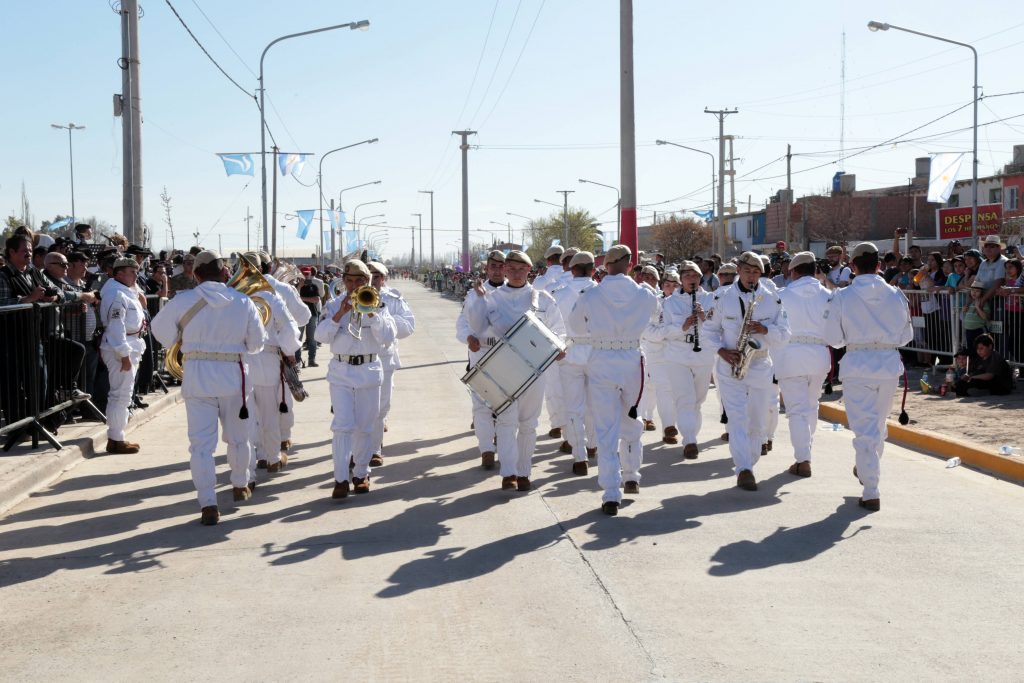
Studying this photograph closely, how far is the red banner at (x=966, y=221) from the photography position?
3578 cm

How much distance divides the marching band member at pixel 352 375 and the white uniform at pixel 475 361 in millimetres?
830

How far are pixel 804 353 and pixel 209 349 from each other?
528 cm

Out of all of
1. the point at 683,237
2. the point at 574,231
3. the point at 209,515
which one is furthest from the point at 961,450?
the point at 574,231

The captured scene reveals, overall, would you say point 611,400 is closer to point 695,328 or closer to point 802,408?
point 802,408

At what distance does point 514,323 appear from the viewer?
862cm

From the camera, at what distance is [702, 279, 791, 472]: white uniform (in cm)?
866

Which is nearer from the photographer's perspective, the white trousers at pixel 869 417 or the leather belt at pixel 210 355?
the leather belt at pixel 210 355

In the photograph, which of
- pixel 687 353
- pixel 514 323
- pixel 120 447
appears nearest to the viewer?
pixel 514 323

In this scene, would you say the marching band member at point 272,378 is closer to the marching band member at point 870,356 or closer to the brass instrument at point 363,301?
the brass instrument at point 363,301

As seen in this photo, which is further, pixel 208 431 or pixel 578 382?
pixel 578 382

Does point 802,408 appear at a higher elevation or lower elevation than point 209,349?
lower

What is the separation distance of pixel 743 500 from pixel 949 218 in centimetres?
3245

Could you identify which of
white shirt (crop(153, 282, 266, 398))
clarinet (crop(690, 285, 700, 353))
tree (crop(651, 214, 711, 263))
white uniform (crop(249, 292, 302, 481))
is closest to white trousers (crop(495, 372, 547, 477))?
white uniform (crop(249, 292, 302, 481))

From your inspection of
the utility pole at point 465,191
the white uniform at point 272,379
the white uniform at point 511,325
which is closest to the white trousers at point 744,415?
the white uniform at point 511,325
